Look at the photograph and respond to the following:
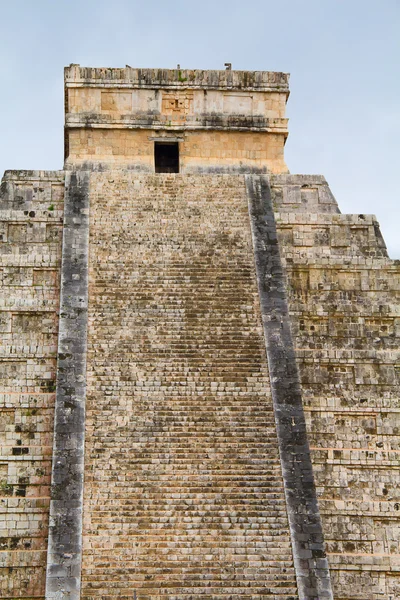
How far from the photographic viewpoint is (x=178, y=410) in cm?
1334

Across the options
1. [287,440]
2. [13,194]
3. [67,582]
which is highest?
[13,194]

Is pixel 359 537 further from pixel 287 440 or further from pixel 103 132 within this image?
pixel 103 132

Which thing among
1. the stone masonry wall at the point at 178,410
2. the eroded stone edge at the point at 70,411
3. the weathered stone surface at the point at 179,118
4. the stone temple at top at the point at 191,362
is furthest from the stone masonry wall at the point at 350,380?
the eroded stone edge at the point at 70,411

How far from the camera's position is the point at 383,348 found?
1506cm

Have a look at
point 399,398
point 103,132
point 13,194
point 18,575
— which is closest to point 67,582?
point 18,575

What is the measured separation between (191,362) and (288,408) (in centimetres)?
163

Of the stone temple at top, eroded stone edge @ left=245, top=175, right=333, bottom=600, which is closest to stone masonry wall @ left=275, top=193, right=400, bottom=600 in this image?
the stone temple at top

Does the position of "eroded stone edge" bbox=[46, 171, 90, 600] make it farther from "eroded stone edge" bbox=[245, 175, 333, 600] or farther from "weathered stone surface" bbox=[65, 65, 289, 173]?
"eroded stone edge" bbox=[245, 175, 333, 600]

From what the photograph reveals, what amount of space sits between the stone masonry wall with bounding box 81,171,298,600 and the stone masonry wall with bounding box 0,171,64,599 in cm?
79

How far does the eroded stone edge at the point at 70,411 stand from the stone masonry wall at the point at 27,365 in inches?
11.7

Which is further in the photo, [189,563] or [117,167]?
[117,167]

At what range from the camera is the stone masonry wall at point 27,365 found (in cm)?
1298

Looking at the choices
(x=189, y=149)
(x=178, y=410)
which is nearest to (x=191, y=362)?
(x=178, y=410)

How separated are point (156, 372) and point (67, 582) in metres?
3.43
